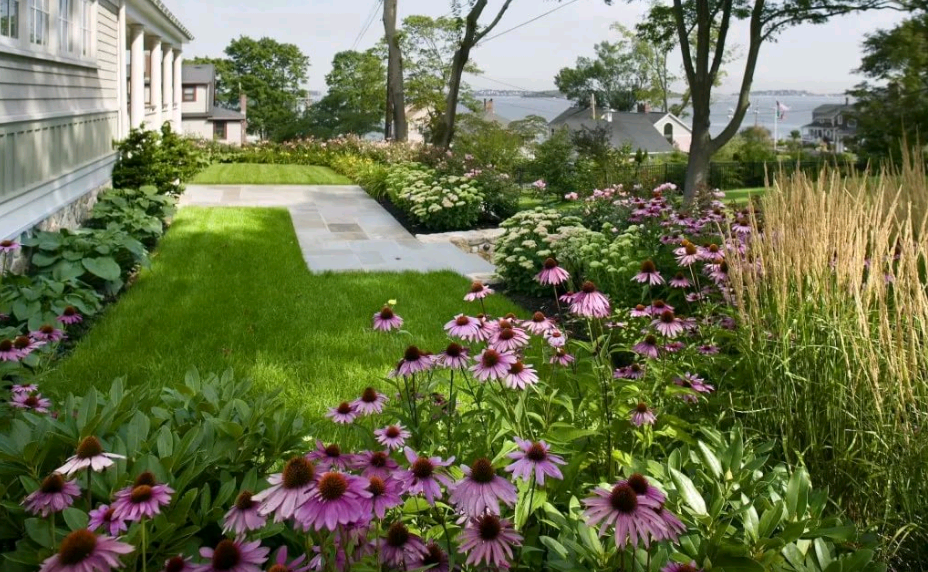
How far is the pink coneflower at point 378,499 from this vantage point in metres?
1.19

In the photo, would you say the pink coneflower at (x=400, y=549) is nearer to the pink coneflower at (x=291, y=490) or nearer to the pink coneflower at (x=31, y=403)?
the pink coneflower at (x=291, y=490)

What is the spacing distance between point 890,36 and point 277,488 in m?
12.4

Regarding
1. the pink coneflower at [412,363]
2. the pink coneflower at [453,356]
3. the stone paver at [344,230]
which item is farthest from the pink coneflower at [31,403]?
the stone paver at [344,230]

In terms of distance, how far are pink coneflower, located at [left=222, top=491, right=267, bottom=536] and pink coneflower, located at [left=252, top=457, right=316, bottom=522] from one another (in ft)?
0.25

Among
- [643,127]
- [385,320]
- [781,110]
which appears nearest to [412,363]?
[385,320]

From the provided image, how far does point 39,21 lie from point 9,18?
0.98 metres

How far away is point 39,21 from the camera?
6.60 m

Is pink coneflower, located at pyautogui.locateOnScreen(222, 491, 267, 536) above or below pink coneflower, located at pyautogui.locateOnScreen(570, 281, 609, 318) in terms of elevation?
below

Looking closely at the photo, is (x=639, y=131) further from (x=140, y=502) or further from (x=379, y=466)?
(x=140, y=502)

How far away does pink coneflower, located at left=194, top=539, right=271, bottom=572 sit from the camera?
1.13 metres

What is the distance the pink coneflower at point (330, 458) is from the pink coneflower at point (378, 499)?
0.17 m

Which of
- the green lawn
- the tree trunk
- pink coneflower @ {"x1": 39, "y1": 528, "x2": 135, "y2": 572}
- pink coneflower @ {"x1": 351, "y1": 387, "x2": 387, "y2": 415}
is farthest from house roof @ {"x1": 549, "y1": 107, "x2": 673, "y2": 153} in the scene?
pink coneflower @ {"x1": 39, "y1": 528, "x2": 135, "y2": 572}

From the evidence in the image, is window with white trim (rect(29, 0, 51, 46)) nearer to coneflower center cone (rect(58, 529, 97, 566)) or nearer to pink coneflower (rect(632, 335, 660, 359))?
pink coneflower (rect(632, 335, 660, 359))

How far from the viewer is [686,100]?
4959cm
